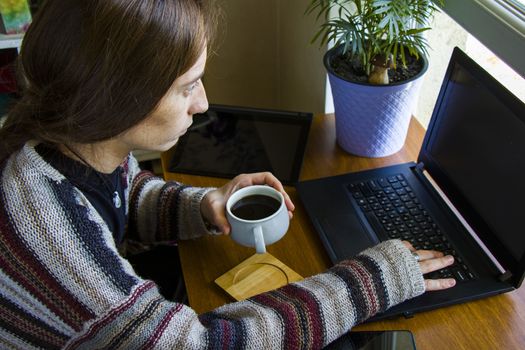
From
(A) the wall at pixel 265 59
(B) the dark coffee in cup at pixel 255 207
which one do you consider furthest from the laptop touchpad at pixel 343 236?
(A) the wall at pixel 265 59

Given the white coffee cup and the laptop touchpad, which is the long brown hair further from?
the laptop touchpad

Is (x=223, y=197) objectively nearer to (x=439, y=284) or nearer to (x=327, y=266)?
(x=327, y=266)

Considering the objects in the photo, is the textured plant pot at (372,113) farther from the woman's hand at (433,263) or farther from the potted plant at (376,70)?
the woman's hand at (433,263)

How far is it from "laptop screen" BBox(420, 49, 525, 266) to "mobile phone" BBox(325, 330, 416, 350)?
0.19m

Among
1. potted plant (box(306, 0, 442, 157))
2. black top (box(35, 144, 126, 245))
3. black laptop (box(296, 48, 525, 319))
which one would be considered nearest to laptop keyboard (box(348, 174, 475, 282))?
black laptop (box(296, 48, 525, 319))

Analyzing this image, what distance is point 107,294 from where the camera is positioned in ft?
2.17

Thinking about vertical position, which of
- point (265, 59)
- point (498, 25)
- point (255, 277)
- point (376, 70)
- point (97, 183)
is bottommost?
point (265, 59)

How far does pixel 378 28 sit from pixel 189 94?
376 mm

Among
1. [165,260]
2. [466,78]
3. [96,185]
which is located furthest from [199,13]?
[165,260]

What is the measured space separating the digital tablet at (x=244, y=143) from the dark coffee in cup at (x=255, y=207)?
182 mm

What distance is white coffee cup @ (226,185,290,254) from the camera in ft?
2.56

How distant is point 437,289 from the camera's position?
763 mm

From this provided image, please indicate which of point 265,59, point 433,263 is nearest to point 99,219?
point 433,263

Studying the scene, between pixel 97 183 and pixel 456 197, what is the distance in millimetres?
580
